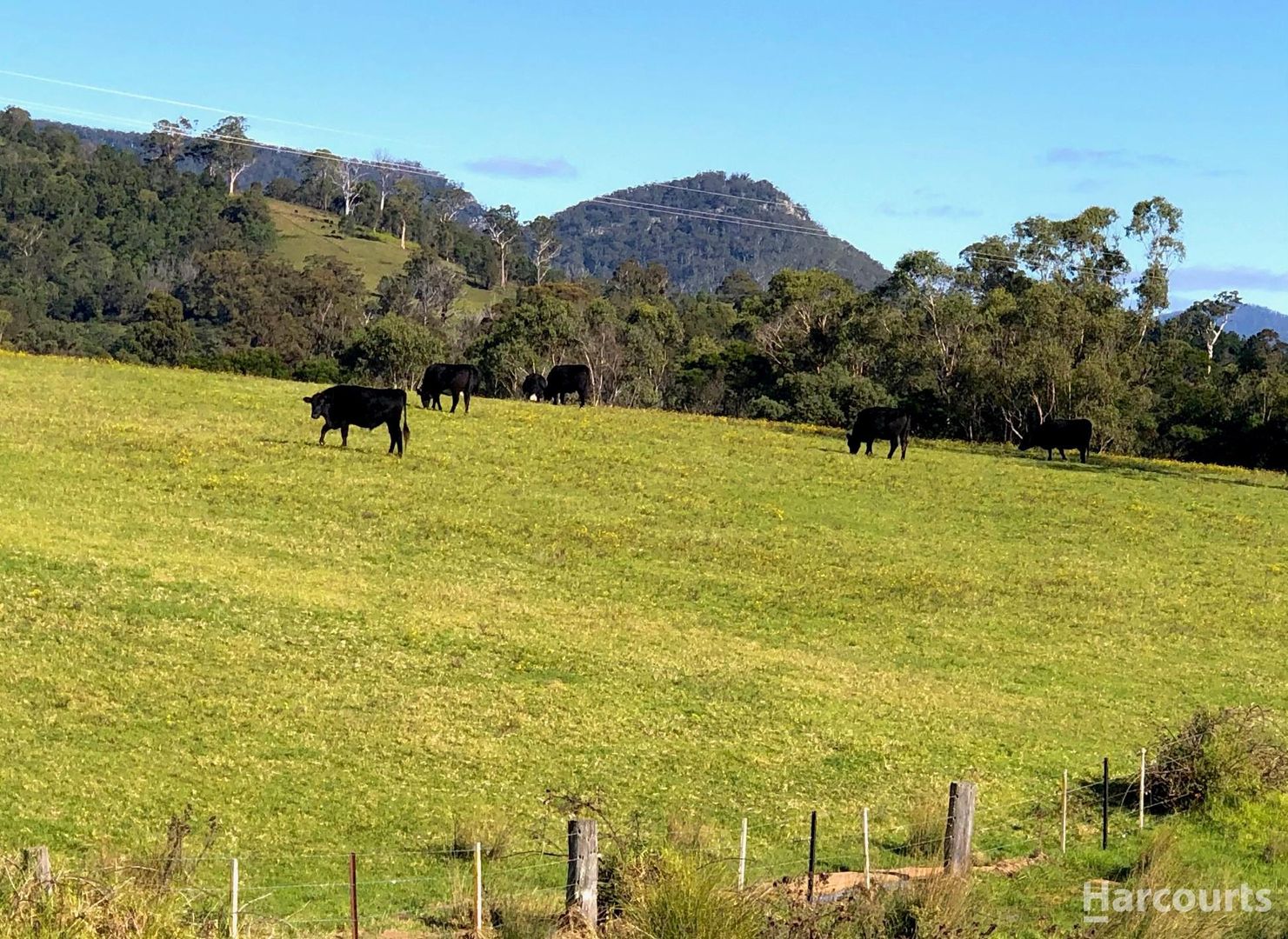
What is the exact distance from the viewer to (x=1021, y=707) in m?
20.7

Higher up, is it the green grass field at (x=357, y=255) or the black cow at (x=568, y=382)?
the green grass field at (x=357, y=255)

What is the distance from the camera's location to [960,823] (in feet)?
41.5

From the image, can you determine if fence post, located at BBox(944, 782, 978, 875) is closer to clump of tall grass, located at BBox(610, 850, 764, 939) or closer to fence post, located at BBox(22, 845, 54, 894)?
clump of tall grass, located at BBox(610, 850, 764, 939)

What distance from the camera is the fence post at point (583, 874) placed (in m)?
10.3

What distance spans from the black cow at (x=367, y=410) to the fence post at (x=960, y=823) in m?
24.7

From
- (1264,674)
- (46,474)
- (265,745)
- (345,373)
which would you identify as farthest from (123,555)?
(345,373)

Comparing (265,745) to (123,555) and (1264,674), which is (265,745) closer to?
(123,555)

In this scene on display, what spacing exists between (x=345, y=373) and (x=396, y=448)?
1511 inches

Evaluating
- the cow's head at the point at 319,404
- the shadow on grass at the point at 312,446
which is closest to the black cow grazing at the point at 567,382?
the cow's head at the point at 319,404
